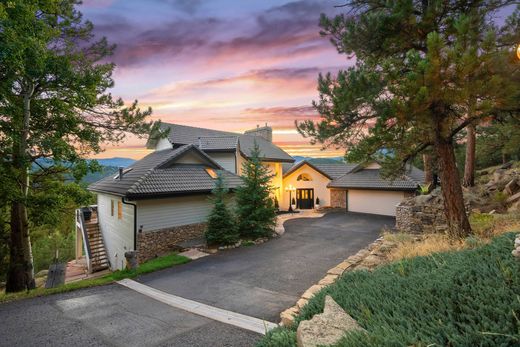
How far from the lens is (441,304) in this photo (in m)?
2.87

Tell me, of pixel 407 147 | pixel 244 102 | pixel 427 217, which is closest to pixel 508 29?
pixel 407 147

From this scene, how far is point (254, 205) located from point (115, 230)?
8.63 m

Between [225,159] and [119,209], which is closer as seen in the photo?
[119,209]

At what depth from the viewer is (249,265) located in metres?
9.44

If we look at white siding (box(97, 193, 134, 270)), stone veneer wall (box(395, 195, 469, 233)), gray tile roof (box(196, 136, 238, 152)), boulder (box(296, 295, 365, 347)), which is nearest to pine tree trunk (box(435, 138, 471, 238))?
stone veneer wall (box(395, 195, 469, 233))

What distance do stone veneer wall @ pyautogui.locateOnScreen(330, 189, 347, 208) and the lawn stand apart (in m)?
17.1

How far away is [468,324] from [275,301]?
15.2 feet

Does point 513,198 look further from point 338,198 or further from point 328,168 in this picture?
point 328,168

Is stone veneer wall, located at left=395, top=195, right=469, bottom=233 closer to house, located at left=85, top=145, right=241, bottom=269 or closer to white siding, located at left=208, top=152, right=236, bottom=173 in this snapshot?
house, located at left=85, top=145, right=241, bottom=269

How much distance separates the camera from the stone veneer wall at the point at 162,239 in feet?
38.9

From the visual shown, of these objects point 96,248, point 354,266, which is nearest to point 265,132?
point 96,248

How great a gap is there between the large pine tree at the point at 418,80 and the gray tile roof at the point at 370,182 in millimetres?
11884

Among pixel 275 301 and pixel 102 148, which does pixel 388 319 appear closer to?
pixel 275 301

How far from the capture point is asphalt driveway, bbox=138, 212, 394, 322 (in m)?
6.57
